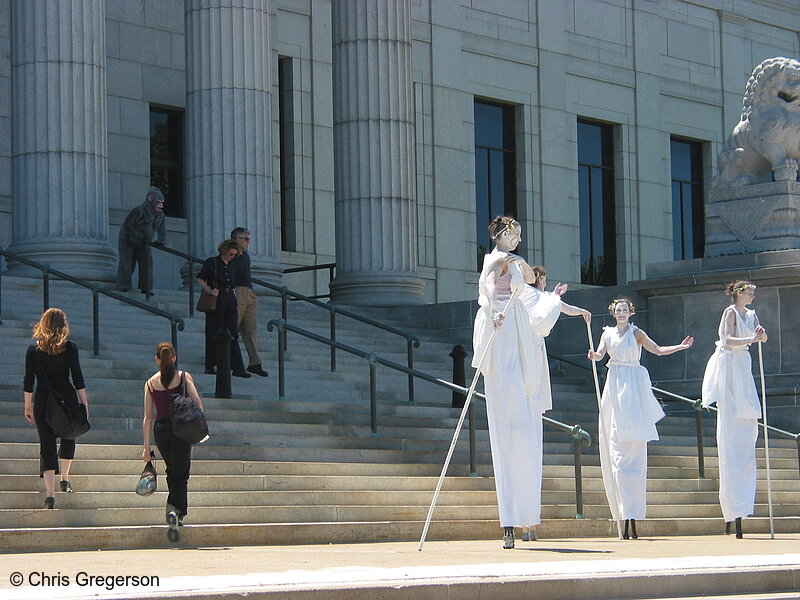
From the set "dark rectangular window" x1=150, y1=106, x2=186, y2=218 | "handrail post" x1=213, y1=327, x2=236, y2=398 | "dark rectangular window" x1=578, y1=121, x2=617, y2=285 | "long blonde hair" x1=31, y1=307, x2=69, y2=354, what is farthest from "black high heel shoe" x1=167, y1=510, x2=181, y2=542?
"dark rectangular window" x1=578, y1=121, x2=617, y2=285

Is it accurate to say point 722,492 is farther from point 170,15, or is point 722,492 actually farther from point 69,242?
point 170,15

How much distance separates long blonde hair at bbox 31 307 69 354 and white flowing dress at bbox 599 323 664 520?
191 inches

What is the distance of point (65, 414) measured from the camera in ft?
40.9

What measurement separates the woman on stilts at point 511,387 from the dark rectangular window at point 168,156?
685 inches

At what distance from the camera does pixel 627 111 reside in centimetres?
3650

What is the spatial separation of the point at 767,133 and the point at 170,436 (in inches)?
480

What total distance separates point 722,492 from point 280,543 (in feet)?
14.4

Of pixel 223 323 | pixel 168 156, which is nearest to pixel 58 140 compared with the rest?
pixel 223 323

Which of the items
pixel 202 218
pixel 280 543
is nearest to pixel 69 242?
pixel 202 218

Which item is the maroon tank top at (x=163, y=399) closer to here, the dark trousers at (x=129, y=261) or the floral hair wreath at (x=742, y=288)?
the floral hair wreath at (x=742, y=288)

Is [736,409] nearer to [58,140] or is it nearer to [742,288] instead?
[742,288]

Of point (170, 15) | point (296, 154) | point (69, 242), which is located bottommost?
point (69, 242)

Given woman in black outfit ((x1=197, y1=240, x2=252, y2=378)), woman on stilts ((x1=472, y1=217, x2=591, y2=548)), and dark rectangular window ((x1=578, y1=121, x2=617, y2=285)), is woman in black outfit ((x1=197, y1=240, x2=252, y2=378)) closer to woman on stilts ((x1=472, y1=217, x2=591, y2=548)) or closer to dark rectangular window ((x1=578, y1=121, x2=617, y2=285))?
woman on stilts ((x1=472, y1=217, x2=591, y2=548))

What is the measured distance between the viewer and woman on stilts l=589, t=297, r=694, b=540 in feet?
46.5
